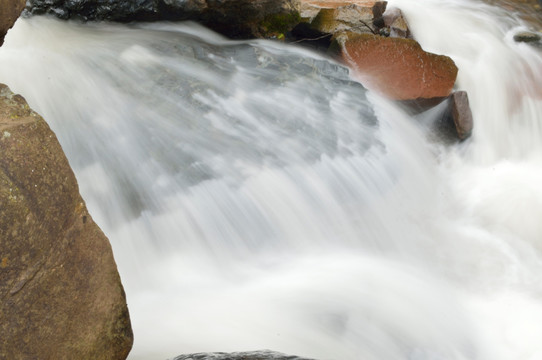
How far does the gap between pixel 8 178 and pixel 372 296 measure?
7.70 feet

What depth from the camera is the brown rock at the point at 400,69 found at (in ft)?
18.9

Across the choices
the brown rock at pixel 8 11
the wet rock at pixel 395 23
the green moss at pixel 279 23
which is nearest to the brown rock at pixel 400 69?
the green moss at pixel 279 23

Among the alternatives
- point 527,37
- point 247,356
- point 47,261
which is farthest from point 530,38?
point 47,261

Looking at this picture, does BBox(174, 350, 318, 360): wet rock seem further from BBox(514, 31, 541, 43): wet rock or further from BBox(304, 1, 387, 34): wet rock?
BBox(514, 31, 541, 43): wet rock

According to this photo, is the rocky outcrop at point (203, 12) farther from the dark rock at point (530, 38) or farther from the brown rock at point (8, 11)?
the dark rock at point (530, 38)

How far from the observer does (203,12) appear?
18.7 ft

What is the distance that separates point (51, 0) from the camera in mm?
5305

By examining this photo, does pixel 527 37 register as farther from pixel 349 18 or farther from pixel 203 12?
pixel 203 12

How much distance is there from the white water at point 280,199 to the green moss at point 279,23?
0.71 ft

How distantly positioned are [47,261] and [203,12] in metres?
3.93

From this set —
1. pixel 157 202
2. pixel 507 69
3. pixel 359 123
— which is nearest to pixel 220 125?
pixel 157 202

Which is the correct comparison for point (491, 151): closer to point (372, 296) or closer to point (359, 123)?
point (359, 123)

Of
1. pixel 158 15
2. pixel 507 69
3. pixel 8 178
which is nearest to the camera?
pixel 8 178

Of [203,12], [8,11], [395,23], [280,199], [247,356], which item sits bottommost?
[280,199]
